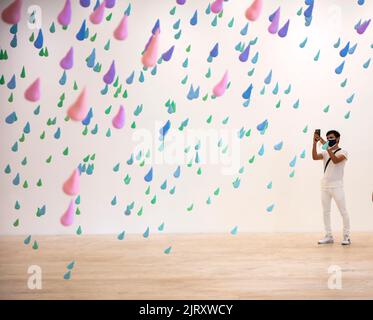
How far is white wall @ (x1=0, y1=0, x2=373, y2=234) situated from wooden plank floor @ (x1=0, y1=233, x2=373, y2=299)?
0.44 metres

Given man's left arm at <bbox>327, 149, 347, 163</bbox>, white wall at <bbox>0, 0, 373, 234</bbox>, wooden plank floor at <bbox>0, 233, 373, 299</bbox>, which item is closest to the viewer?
wooden plank floor at <bbox>0, 233, 373, 299</bbox>

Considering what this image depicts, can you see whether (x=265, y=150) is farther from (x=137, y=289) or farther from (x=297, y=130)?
(x=137, y=289)

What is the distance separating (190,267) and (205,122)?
110 inches

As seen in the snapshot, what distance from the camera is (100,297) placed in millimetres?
3389

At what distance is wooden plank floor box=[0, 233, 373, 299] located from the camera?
11.6ft

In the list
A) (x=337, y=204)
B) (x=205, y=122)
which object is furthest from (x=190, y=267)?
(x=205, y=122)

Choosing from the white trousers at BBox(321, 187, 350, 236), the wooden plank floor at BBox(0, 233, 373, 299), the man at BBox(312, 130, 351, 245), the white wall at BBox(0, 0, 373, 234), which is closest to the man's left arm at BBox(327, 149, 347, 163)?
the man at BBox(312, 130, 351, 245)

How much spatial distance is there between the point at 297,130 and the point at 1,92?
3.52m

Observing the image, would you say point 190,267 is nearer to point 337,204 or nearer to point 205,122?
point 337,204

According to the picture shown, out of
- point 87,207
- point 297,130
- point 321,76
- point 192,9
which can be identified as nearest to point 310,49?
point 321,76

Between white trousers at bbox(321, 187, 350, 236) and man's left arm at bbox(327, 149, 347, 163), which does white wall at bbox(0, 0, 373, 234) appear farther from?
man's left arm at bbox(327, 149, 347, 163)

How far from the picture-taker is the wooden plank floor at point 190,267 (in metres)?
3.52

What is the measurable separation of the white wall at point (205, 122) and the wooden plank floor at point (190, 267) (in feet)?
1.44

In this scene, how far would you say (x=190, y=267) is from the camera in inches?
176
